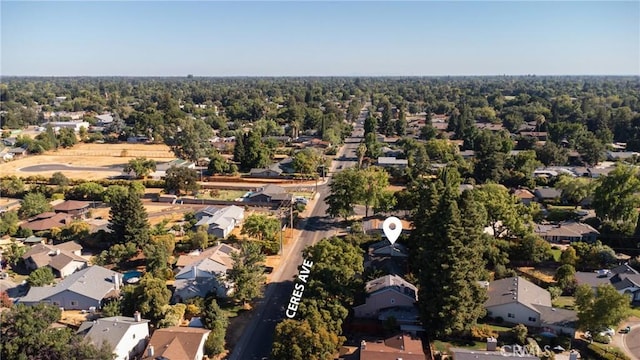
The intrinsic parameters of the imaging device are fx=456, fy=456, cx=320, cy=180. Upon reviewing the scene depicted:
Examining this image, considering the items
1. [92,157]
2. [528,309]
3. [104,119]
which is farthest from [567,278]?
[104,119]

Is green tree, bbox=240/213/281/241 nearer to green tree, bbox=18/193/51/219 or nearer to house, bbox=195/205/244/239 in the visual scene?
house, bbox=195/205/244/239

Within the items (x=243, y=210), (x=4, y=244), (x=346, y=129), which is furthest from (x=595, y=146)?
(x=4, y=244)

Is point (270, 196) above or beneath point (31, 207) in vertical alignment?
beneath

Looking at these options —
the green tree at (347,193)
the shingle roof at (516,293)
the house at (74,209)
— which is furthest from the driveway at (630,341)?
the house at (74,209)

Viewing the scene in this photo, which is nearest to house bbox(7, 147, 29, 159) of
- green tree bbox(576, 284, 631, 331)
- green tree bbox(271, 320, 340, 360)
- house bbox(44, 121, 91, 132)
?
house bbox(44, 121, 91, 132)

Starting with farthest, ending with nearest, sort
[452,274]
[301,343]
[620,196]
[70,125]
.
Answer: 1. [70,125]
2. [620,196]
3. [452,274]
4. [301,343]

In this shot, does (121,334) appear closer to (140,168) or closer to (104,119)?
(140,168)

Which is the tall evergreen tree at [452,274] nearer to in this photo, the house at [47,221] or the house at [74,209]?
the house at [47,221]
